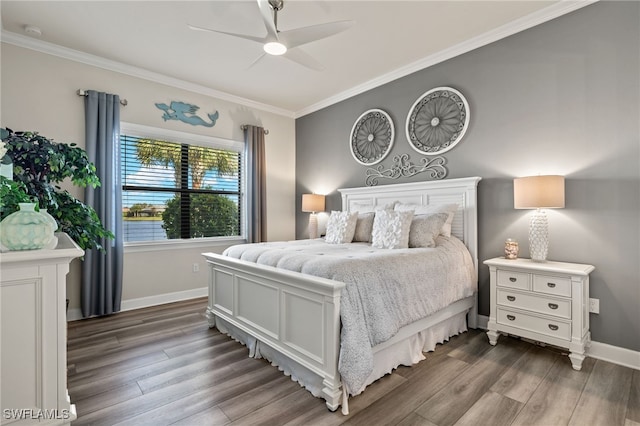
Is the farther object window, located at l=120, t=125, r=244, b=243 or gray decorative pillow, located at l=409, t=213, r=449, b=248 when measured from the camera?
window, located at l=120, t=125, r=244, b=243

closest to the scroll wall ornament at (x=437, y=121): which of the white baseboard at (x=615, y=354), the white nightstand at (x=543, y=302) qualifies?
the white nightstand at (x=543, y=302)

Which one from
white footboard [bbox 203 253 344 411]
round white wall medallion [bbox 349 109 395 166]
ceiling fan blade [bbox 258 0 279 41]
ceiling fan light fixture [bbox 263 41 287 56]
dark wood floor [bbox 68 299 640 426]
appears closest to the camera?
dark wood floor [bbox 68 299 640 426]

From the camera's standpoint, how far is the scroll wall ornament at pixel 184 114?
410 centimetres

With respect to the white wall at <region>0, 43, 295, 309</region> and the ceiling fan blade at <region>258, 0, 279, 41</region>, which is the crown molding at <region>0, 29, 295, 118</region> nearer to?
the white wall at <region>0, 43, 295, 309</region>

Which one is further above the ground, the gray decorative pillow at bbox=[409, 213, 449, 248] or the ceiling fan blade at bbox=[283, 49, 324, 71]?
the ceiling fan blade at bbox=[283, 49, 324, 71]

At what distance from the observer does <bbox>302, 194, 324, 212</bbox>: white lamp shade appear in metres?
4.75

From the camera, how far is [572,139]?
2.64m

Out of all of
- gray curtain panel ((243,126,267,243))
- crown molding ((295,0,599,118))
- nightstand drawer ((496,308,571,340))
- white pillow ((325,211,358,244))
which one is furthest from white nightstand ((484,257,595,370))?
gray curtain panel ((243,126,267,243))

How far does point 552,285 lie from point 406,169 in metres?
1.95

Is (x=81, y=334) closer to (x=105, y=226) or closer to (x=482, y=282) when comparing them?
(x=105, y=226)

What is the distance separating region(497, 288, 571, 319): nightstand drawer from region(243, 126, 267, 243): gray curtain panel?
10.8 ft

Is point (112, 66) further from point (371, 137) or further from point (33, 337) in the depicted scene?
point (33, 337)

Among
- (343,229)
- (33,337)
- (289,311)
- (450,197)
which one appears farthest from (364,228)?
(33,337)

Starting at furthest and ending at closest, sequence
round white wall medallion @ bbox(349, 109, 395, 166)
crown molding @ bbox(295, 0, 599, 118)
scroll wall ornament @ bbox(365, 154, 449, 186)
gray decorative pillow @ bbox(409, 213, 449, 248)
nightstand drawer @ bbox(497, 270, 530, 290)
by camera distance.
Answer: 1. round white wall medallion @ bbox(349, 109, 395, 166)
2. scroll wall ornament @ bbox(365, 154, 449, 186)
3. gray decorative pillow @ bbox(409, 213, 449, 248)
4. crown molding @ bbox(295, 0, 599, 118)
5. nightstand drawer @ bbox(497, 270, 530, 290)
